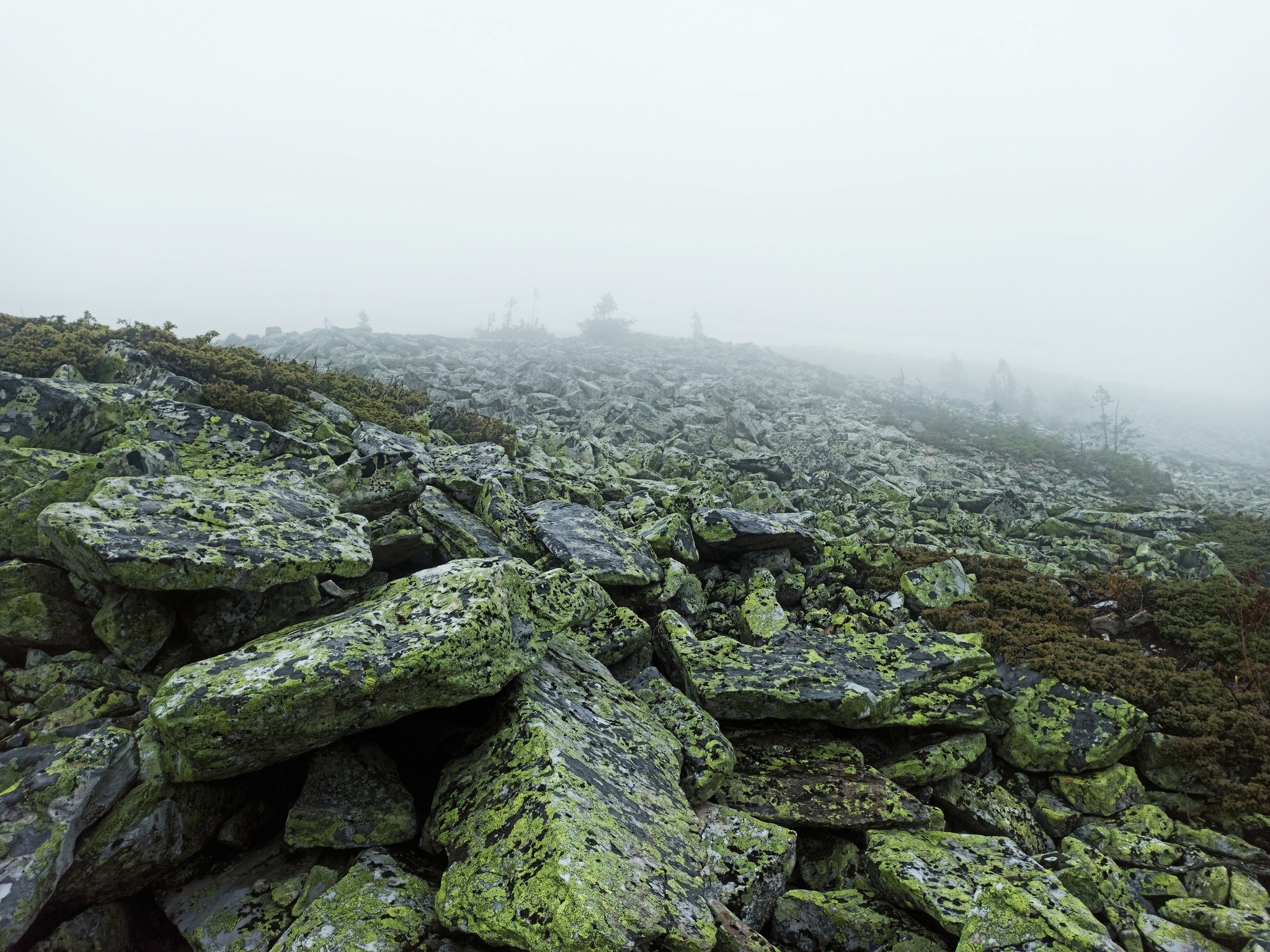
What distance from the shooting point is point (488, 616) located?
21.0 feet

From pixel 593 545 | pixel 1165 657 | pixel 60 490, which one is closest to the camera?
pixel 60 490

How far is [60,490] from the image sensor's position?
7.41 m

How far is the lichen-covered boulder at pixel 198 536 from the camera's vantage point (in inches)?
232

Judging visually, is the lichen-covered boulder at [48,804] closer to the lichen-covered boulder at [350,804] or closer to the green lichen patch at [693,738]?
the lichen-covered boulder at [350,804]

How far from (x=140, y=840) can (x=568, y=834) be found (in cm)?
415

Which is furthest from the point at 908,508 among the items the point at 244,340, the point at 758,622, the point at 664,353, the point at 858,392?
the point at 244,340

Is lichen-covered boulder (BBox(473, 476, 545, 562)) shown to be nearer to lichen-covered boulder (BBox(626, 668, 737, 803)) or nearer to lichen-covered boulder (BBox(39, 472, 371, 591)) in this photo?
lichen-covered boulder (BBox(39, 472, 371, 591))

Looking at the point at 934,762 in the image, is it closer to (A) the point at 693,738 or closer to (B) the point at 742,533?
(A) the point at 693,738

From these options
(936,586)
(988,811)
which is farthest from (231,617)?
(936,586)

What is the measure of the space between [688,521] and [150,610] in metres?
10.3

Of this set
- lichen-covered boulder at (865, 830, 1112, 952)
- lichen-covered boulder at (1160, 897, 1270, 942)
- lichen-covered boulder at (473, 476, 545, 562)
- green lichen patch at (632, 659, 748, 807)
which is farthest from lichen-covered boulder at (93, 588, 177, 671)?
lichen-covered boulder at (1160, 897, 1270, 942)

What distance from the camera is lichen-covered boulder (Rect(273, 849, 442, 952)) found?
14.6ft

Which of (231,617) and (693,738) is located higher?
(231,617)

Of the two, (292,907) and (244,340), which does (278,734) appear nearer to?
(292,907)
